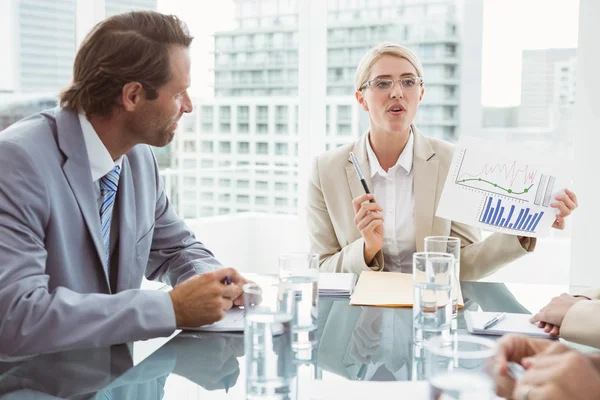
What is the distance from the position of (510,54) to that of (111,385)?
3638 millimetres

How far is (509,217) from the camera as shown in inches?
72.5

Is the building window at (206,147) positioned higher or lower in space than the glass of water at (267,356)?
higher

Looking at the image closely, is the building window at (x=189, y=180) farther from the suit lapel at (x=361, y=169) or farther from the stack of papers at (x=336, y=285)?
the stack of papers at (x=336, y=285)

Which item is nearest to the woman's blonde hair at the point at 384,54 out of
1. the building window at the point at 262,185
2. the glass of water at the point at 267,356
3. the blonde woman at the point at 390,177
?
the blonde woman at the point at 390,177

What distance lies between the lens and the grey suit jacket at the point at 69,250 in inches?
48.1

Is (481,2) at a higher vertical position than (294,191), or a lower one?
higher

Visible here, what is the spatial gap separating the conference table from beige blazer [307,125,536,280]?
2.33 ft

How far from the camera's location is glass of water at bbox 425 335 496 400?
65 centimetres

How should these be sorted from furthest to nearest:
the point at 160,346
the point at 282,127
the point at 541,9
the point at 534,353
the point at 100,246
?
the point at 282,127, the point at 541,9, the point at 100,246, the point at 160,346, the point at 534,353

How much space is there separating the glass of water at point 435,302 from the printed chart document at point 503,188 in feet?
1.81

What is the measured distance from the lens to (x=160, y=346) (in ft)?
4.28

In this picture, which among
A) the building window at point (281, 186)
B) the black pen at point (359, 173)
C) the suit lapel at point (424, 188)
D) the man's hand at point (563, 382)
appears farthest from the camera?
the building window at point (281, 186)

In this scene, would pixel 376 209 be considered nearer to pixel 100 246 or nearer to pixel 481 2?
pixel 100 246

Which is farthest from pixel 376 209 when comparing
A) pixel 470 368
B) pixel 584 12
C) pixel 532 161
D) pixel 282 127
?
pixel 282 127
